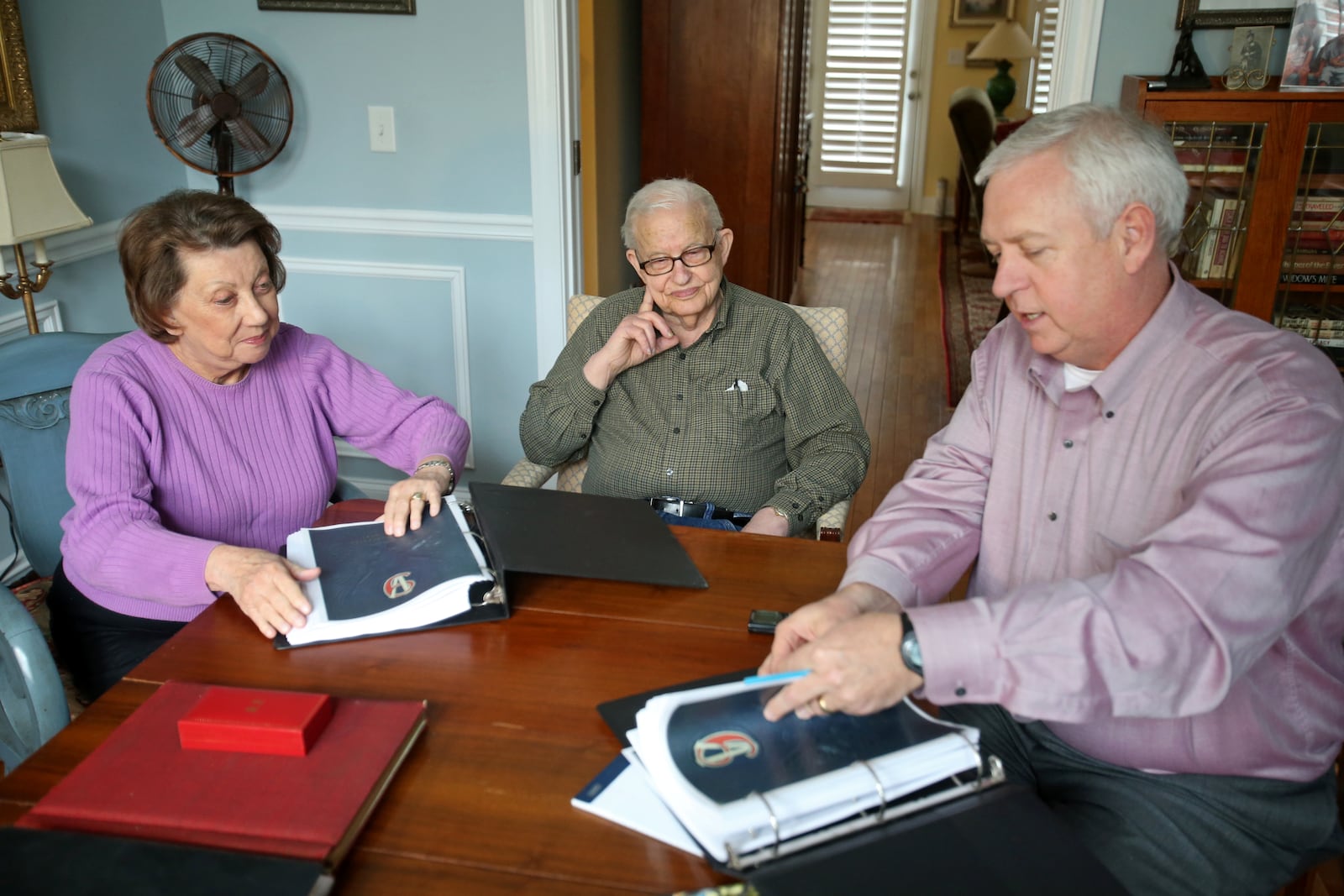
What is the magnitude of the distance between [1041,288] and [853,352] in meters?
3.98

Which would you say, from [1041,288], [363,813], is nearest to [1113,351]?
[1041,288]

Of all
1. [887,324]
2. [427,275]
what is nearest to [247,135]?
[427,275]

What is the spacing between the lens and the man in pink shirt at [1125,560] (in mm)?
985

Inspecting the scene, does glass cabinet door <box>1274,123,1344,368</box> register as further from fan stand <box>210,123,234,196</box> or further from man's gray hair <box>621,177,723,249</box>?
fan stand <box>210,123,234,196</box>

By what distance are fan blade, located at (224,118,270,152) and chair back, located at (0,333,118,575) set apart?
1092 millimetres

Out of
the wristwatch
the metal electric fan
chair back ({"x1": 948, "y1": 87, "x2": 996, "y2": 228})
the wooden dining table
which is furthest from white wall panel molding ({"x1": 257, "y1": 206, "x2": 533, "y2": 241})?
chair back ({"x1": 948, "y1": 87, "x2": 996, "y2": 228})

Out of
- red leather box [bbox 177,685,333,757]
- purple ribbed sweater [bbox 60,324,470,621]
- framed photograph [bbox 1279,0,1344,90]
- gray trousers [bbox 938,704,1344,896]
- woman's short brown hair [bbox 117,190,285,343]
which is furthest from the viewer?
framed photograph [bbox 1279,0,1344,90]

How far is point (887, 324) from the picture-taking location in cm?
563

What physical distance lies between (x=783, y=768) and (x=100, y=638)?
1174 mm

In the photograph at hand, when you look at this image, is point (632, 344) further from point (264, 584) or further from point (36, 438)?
point (36, 438)

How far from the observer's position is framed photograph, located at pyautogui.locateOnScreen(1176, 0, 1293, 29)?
8.93 ft

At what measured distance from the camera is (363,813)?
889mm

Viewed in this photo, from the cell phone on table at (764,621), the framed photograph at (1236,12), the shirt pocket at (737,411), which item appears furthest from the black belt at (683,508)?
the framed photograph at (1236,12)

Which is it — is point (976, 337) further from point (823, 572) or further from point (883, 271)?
point (823, 572)
